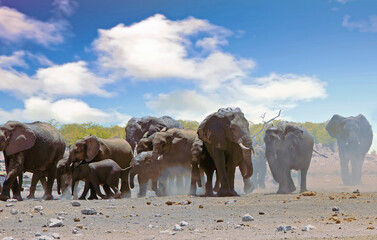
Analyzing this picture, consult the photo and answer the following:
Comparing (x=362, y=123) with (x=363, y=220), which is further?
(x=362, y=123)

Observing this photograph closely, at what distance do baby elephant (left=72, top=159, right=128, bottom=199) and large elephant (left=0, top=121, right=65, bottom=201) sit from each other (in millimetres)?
1485

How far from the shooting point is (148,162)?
17516mm

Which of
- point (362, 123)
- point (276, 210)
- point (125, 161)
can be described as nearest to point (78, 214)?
point (276, 210)

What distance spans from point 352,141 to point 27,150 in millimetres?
22295

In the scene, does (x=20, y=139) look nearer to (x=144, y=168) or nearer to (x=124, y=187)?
(x=124, y=187)

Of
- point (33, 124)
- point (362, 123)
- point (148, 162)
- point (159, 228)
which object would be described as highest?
point (362, 123)

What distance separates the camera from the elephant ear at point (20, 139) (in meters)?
16.1

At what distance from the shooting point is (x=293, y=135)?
1969 centimetres

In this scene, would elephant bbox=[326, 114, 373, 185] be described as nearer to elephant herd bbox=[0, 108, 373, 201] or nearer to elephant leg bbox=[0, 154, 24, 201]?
elephant herd bbox=[0, 108, 373, 201]

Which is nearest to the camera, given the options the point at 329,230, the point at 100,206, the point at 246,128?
the point at 329,230

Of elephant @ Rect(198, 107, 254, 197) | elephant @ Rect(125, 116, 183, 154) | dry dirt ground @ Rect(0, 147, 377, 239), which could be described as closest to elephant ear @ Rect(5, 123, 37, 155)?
dry dirt ground @ Rect(0, 147, 377, 239)

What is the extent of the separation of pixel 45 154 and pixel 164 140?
13.8 ft

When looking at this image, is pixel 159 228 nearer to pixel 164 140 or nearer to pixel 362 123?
pixel 164 140

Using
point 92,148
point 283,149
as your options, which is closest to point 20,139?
point 92,148
